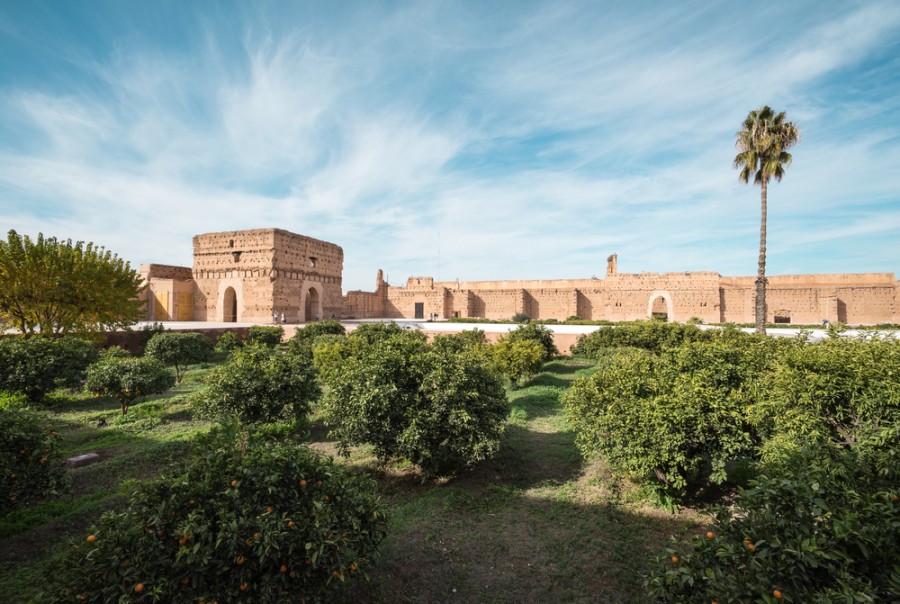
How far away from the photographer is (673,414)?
16.4ft

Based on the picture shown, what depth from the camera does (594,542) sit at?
4.62 m

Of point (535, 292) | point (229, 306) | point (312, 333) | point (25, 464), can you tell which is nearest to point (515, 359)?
point (312, 333)

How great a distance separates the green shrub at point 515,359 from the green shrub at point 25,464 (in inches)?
359

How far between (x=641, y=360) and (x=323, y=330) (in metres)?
13.9

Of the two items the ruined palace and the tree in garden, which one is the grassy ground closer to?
the tree in garden

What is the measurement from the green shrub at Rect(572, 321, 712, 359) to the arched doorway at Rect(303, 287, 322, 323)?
18.7m

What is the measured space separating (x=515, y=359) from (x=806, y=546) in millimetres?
10124

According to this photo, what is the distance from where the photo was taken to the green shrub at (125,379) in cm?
954

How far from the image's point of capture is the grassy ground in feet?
12.7

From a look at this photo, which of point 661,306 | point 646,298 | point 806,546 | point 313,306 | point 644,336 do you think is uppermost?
point 646,298

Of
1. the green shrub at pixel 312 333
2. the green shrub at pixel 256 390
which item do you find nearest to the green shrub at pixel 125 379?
the green shrub at pixel 256 390

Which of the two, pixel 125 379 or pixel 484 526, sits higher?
pixel 125 379

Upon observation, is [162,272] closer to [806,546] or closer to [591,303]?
[591,303]

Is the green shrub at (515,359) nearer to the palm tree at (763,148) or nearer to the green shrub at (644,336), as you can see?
the green shrub at (644,336)
